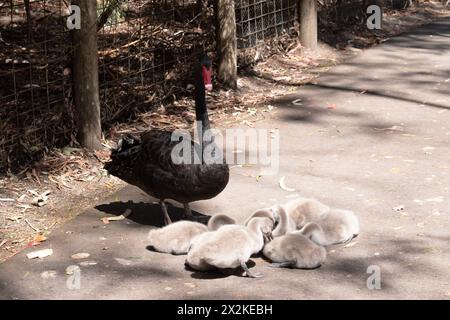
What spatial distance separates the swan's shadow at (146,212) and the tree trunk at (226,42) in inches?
112

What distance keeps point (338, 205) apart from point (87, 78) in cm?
230

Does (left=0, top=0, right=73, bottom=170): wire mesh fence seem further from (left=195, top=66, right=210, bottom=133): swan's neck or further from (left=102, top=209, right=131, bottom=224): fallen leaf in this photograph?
(left=195, top=66, right=210, bottom=133): swan's neck

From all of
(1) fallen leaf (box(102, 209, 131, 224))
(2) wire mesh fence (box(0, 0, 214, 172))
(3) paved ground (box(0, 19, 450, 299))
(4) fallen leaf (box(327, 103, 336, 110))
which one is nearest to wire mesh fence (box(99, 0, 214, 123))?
(2) wire mesh fence (box(0, 0, 214, 172))

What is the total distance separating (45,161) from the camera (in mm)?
6895

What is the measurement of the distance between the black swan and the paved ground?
0.32 meters

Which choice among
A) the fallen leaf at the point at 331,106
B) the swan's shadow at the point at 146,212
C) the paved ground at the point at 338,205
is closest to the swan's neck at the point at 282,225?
the paved ground at the point at 338,205

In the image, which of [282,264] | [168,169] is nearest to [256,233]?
[282,264]

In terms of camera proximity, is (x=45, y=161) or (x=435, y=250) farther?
(x=45, y=161)

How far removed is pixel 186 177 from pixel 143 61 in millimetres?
2915

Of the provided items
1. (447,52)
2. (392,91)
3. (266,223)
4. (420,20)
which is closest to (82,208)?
(266,223)

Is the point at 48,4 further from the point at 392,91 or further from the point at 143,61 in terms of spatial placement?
the point at 392,91

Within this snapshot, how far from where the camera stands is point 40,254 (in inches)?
212

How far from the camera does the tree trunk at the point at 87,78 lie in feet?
22.5

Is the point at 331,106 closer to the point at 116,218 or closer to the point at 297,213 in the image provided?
the point at 297,213
